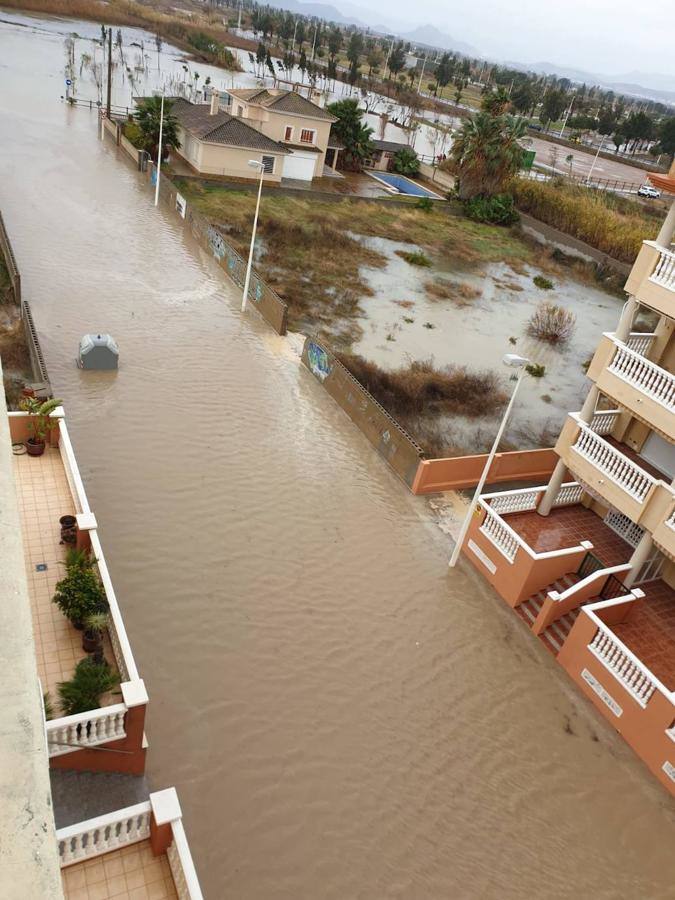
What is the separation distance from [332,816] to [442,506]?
10583 millimetres

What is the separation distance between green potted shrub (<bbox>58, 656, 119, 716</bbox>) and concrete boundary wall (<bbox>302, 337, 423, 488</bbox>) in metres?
11.8

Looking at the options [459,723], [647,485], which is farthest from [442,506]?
[459,723]

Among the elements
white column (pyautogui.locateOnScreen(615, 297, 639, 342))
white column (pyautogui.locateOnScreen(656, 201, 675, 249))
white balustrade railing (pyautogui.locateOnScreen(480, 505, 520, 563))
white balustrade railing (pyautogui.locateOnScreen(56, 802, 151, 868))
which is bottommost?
white balustrade railing (pyautogui.locateOnScreen(480, 505, 520, 563))

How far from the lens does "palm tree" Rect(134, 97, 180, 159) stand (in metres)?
45.8

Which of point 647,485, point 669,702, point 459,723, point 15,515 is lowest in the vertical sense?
point 459,723

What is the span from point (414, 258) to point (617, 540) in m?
28.3

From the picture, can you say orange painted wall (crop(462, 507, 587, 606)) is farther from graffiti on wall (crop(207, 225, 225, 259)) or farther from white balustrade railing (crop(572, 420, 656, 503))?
graffiti on wall (crop(207, 225, 225, 259))

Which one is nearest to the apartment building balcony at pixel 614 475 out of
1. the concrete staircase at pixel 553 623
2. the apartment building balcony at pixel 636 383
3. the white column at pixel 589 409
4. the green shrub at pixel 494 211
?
the white column at pixel 589 409

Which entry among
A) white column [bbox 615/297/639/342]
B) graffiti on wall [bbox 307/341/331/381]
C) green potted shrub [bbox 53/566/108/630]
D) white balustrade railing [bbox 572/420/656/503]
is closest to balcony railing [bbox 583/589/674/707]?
white balustrade railing [bbox 572/420/656/503]

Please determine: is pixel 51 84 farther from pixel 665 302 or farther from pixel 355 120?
pixel 665 302

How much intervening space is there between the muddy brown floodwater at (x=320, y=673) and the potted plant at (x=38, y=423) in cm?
239

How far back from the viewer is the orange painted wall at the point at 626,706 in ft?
42.5

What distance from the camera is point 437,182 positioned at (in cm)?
6531

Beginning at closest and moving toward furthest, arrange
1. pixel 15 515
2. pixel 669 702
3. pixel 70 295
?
pixel 15 515
pixel 669 702
pixel 70 295
